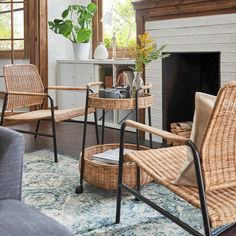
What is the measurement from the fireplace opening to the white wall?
5.87ft

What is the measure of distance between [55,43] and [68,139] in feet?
5.14

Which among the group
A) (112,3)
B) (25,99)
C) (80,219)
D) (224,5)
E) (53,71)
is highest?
(112,3)

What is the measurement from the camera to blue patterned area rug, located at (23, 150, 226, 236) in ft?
6.23

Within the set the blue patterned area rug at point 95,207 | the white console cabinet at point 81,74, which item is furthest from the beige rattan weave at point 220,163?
the white console cabinet at point 81,74

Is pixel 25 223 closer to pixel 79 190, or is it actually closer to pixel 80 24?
pixel 79 190

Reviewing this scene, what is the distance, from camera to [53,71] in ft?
16.1

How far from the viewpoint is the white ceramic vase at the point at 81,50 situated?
4664 millimetres

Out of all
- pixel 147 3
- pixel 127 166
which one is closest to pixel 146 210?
pixel 127 166

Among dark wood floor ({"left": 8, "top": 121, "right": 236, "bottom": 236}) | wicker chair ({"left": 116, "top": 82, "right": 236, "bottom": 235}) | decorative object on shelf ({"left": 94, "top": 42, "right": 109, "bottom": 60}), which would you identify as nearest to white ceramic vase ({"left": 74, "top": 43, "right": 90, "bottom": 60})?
decorative object on shelf ({"left": 94, "top": 42, "right": 109, "bottom": 60})

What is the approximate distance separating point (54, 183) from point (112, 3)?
293 cm

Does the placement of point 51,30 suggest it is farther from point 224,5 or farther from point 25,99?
point 224,5

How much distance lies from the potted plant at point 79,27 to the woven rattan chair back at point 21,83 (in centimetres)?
104

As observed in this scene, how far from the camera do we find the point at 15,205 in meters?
1.26

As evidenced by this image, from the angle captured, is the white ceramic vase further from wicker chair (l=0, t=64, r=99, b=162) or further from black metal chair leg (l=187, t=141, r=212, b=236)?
black metal chair leg (l=187, t=141, r=212, b=236)
